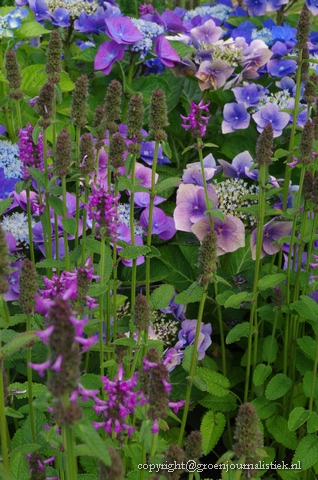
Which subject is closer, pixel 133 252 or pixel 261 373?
pixel 133 252

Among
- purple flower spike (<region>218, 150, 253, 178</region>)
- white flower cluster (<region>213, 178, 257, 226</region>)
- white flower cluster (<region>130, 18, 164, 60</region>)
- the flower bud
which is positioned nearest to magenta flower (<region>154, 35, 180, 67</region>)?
white flower cluster (<region>130, 18, 164, 60</region>)

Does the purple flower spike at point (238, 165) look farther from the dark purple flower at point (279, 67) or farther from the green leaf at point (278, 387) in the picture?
the green leaf at point (278, 387)

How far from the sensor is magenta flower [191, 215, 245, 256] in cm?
204

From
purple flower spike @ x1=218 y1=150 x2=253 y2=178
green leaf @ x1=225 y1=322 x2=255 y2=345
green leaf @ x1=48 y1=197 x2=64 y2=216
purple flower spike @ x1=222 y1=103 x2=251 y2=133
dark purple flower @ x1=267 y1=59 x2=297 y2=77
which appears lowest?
green leaf @ x1=225 y1=322 x2=255 y2=345

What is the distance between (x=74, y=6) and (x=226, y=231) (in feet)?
4.27

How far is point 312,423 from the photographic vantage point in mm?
1731

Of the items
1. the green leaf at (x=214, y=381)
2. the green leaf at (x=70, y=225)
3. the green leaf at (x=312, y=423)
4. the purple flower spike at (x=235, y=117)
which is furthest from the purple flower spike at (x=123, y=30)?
the green leaf at (x=312, y=423)

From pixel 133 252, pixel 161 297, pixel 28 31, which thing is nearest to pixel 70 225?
pixel 133 252

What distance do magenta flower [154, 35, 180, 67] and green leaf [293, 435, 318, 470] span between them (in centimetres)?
152

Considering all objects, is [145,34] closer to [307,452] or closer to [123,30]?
[123,30]

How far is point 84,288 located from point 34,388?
1.24 ft

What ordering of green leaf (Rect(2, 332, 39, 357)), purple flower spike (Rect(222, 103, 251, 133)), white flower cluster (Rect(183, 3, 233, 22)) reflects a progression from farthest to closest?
white flower cluster (Rect(183, 3, 233, 22))
purple flower spike (Rect(222, 103, 251, 133))
green leaf (Rect(2, 332, 39, 357))

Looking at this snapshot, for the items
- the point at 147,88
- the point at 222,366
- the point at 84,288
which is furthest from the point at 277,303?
the point at 147,88

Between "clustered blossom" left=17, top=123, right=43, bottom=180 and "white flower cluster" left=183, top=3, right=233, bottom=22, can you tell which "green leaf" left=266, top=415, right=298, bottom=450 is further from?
"white flower cluster" left=183, top=3, right=233, bottom=22
